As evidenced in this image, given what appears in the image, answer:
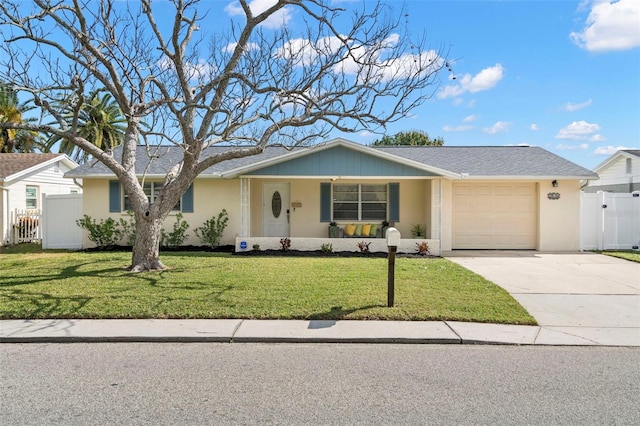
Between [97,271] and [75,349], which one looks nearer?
[75,349]

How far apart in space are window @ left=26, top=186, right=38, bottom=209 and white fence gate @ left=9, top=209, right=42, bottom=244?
0.75m

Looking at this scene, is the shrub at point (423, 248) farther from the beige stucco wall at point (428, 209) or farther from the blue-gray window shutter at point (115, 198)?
the blue-gray window shutter at point (115, 198)

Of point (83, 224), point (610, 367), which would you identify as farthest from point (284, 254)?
point (610, 367)

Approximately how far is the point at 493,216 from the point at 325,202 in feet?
18.9

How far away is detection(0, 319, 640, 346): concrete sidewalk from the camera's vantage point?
19.7ft

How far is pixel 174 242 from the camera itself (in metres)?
15.3

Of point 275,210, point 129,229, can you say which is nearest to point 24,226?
point 129,229

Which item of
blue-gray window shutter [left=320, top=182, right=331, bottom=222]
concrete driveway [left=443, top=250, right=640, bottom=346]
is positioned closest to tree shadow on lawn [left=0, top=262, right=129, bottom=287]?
blue-gray window shutter [left=320, top=182, right=331, bottom=222]

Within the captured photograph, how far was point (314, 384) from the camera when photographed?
4551 millimetres

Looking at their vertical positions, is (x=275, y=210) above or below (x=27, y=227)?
above

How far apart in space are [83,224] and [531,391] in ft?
48.2

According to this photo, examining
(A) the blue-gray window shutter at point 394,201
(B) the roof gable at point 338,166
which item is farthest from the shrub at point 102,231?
(A) the blue-gray window shutter at point 394,201

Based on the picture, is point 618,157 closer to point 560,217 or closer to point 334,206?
point 560,217

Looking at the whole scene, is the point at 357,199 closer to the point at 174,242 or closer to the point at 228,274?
the point at 174,242
